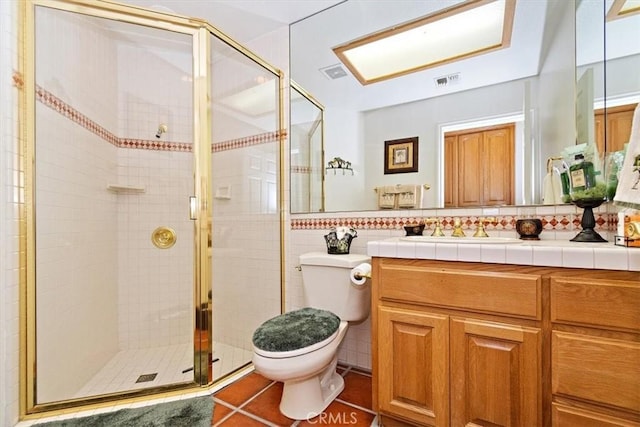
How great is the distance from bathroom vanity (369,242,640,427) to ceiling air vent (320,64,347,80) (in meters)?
1.31

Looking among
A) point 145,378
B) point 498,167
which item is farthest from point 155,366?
point 498,167

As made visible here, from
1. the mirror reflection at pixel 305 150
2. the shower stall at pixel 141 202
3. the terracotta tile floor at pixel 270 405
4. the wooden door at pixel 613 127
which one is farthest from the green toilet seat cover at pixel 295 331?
the wooden door at pixel 613 127

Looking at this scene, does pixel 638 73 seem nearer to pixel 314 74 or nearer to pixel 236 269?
pixel 314 74

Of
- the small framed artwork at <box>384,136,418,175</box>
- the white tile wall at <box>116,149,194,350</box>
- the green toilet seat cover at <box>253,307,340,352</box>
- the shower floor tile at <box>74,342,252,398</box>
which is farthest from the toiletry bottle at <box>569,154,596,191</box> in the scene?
the white tile wall at <box>116,149,194,350</box>

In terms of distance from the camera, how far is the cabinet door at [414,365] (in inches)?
41.0

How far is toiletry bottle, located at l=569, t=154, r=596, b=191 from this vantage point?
1.09 metres

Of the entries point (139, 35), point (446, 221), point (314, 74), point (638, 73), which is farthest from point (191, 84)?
point (638, 73)

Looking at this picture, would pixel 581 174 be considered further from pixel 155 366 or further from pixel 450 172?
pixel 155 366

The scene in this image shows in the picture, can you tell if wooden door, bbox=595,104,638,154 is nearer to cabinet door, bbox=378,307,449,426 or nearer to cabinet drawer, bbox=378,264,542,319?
cabinet drawer, bbox=378,264,542,319

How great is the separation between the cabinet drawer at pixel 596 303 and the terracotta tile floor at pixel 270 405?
3.08 ft

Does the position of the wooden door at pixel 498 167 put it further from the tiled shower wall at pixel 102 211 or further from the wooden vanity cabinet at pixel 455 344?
the tiled shower wall at pixel 102 211

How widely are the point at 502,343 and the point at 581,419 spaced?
0.88ft

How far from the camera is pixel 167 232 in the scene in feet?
6.56

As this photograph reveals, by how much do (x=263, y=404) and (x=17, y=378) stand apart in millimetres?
1101
